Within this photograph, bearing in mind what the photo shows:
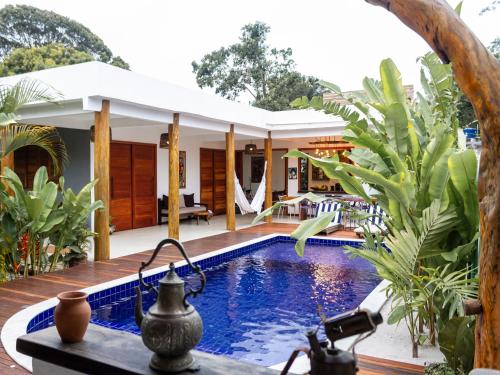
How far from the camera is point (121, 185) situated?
12281 millimetres

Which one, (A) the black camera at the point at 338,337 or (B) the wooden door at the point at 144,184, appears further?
(B) the wooden door at the point at 144,184

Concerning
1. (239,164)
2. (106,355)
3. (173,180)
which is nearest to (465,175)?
(106,355)

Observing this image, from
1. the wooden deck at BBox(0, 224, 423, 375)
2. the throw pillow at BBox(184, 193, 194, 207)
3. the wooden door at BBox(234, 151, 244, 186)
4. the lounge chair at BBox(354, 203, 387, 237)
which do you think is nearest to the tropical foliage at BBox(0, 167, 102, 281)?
the wooden deck at BBox(0, 224, 423, 375)

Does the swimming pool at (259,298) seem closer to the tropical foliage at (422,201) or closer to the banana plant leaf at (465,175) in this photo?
the tropical foliage at (422,201)

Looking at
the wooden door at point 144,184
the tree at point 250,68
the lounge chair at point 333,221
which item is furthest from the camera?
the tree at point 250,68

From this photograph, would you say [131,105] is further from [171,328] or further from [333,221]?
[171,328]

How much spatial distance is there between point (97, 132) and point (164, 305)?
6.45m

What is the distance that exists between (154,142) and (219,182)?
420 cm

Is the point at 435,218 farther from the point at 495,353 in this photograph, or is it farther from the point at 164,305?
the point at 164,305

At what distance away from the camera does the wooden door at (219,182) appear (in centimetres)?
1681

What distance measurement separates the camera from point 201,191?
Result: 52.2 ft

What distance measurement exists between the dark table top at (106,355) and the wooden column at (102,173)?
5.55 metres

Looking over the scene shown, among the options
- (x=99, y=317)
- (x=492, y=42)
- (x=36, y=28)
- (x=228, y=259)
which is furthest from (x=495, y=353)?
(x=36, y=28)

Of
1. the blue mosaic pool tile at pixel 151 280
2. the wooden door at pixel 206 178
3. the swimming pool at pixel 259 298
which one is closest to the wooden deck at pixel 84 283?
the blue mosaic pool tile at pixel 151 280
